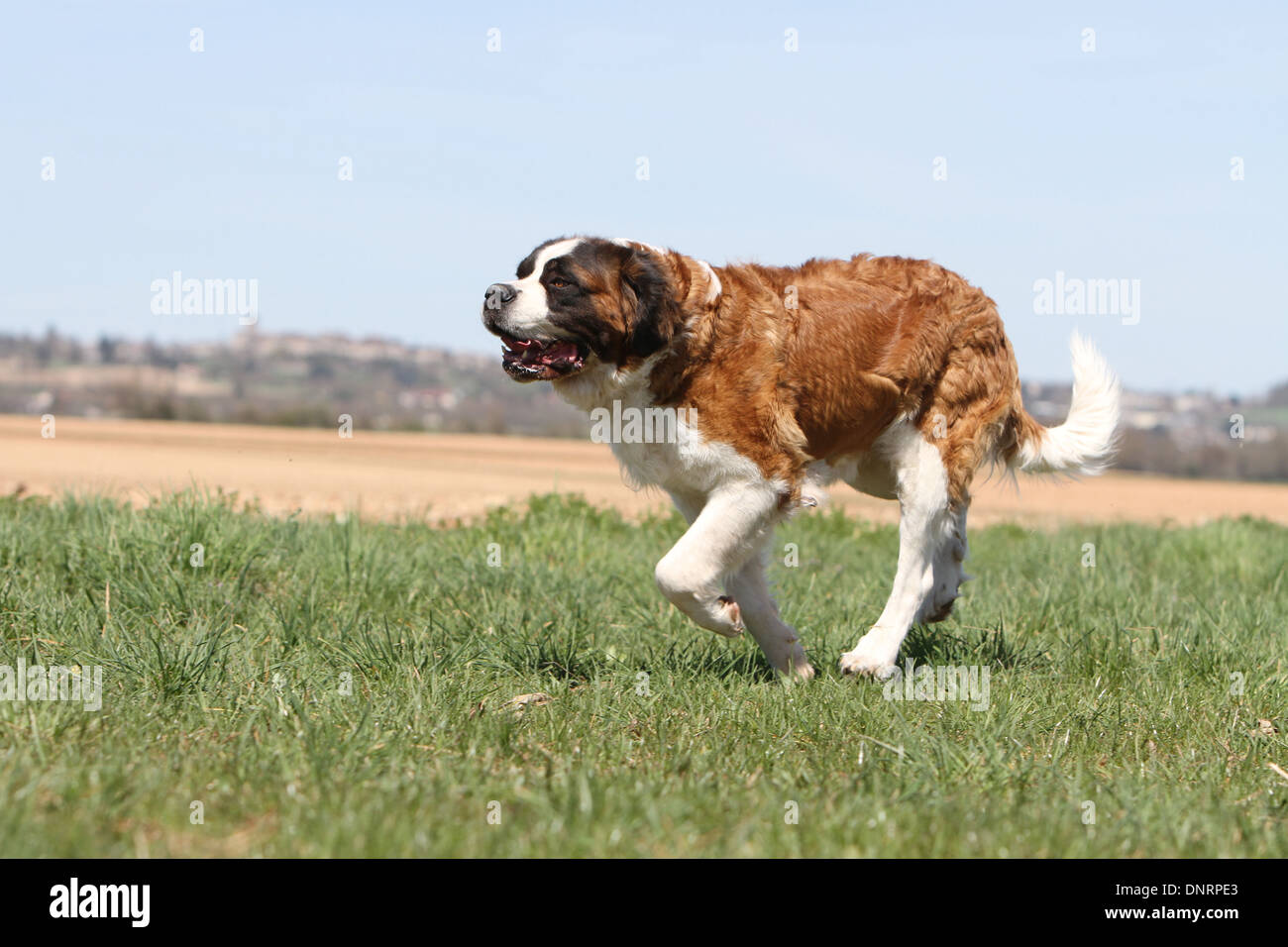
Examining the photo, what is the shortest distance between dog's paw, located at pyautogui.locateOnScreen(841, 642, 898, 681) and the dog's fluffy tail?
140cm

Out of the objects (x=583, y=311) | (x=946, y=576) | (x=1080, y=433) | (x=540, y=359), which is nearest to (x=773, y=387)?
(x=583, y=311)

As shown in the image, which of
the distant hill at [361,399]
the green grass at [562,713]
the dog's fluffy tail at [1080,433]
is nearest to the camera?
the green grass at [562,713]

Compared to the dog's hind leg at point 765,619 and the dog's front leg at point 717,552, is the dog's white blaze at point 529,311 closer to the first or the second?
the dog's front leg at point 717,552

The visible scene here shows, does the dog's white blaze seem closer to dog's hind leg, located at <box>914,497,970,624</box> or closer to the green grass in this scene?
the green grass

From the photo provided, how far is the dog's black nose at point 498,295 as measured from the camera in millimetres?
4711

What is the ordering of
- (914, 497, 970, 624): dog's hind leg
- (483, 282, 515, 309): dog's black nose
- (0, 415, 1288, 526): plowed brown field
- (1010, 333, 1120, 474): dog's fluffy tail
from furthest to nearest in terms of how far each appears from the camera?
(0, 415, 1288, 526): plowed brown field
(1010, 333, 1120, 474): dog's fluffy tail
(914, 497, 970, 624): dog's hind leg
(483, 282, 515, 309): dog's black nose

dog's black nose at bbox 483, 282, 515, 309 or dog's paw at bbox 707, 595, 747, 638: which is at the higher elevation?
dog's black nose at bbox 483, 282, 515, 309

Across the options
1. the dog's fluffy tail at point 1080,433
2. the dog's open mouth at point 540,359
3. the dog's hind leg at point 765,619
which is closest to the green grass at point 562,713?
the dog's hind leg at point 765,619

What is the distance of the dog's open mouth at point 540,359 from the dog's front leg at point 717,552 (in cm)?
77

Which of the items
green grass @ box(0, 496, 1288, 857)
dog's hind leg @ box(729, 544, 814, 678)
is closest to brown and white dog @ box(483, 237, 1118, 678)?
dog's hind leg @ box(729, 544, 814, 678)

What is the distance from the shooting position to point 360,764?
11.8 feet

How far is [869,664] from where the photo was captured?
505 centimetres

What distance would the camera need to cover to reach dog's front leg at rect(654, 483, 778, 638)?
4.77m
